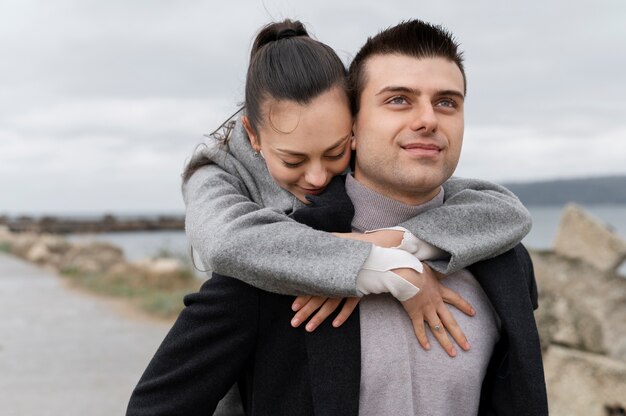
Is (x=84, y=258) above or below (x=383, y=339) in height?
below

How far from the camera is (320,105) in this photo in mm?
2525

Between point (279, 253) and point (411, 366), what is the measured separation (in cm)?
53

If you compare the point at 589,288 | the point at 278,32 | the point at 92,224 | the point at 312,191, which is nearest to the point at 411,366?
the point at 312,191

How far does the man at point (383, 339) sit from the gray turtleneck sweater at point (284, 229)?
113mm

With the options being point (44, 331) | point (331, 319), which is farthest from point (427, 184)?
point (44, 331)

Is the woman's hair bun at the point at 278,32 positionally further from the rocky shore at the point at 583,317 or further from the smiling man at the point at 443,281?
the rocky shore at the point at 583,317

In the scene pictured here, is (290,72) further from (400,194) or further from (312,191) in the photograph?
(400,194)

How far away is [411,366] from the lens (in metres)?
2.44

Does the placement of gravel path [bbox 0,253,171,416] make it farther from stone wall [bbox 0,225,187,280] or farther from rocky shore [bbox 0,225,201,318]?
stone wall [bbox 0,225,187,280]

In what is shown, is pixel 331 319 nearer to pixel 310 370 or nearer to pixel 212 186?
pixel 310 370

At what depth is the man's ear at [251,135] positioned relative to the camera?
2771 mm

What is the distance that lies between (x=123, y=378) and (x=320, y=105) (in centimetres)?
564

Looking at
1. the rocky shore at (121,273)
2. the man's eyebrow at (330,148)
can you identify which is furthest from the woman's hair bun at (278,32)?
the rocky shore at (121,273)

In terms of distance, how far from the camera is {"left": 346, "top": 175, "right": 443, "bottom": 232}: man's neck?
2.64 m
